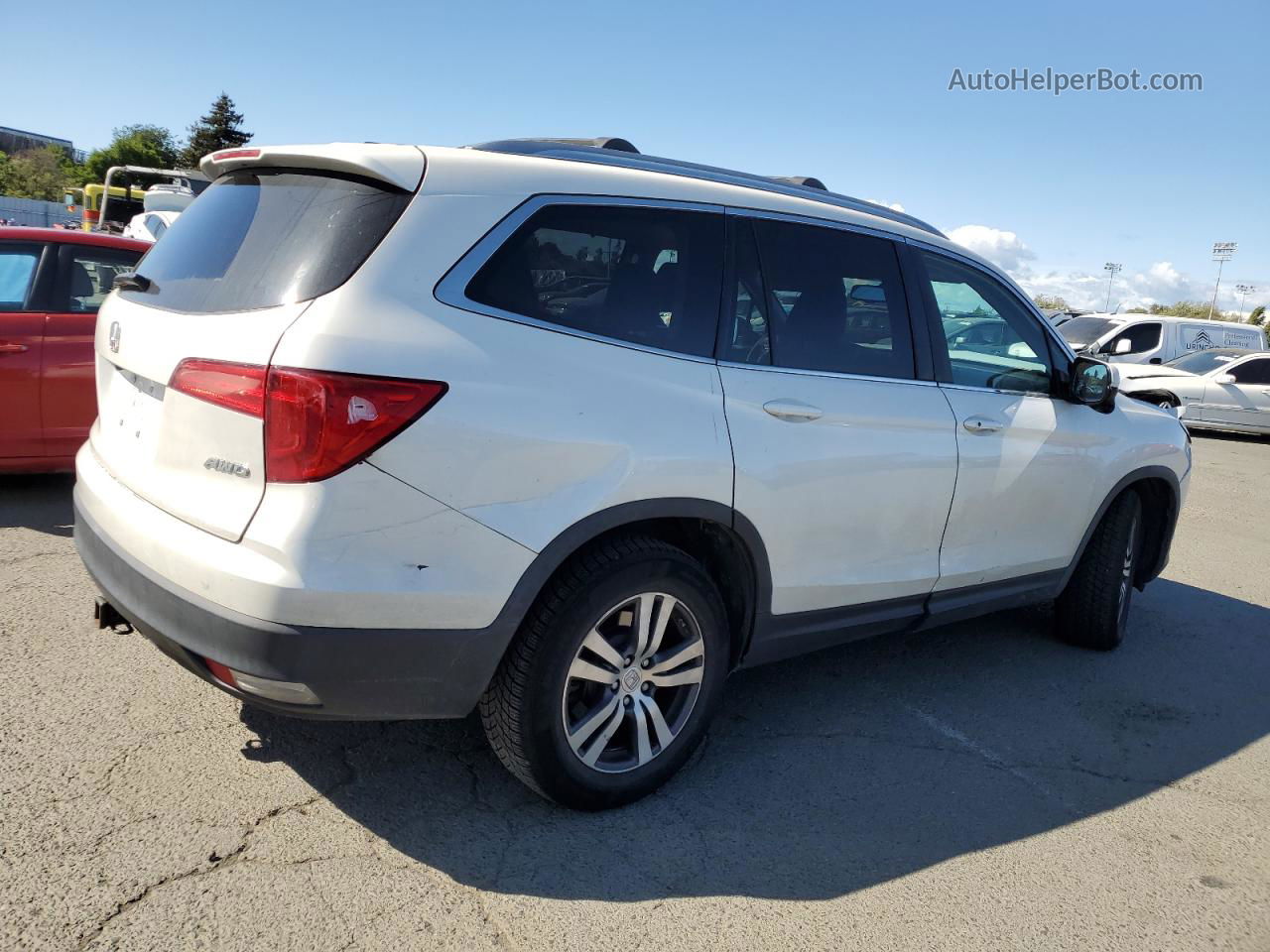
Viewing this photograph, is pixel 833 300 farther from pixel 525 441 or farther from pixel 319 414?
pixel 319 414

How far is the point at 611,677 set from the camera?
10.1 ft

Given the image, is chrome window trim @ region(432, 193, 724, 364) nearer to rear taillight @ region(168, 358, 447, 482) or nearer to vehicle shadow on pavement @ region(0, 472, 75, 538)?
rear taillight @ region(168, 358, 447, 482)

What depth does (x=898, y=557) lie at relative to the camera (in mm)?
3865

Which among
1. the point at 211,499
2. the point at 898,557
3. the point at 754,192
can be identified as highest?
the point at 754,192

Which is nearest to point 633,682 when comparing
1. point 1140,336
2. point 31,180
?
point 1140,336

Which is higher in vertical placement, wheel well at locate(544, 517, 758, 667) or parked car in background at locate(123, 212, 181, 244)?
parked car in background at locate(123, 212, 181, 244)

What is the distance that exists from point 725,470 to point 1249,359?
16.0 meters

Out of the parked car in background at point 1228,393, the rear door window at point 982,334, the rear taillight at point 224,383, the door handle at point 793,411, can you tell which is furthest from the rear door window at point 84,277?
the parked car in background at point 1228,393

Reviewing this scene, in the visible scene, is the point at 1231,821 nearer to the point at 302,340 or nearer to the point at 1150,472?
the point at 1150,472

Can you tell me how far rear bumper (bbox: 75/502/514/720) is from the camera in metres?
2.48

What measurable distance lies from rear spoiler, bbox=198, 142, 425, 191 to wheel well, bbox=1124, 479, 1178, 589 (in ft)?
13.7

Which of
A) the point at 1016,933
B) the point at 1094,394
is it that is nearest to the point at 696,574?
the point at 1016,933

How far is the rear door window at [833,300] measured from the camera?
350 cm

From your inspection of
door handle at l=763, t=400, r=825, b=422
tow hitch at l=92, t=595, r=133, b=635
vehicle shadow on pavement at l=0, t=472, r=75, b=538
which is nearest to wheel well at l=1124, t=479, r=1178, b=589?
door handle at l=763, t=400, r=825, b=422
